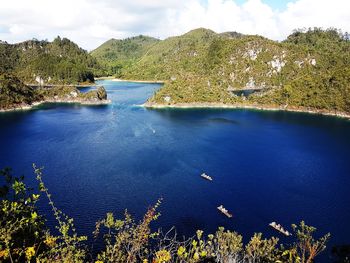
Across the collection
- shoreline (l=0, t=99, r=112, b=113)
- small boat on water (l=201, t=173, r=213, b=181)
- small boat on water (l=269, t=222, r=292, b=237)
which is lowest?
small boat on water (l=269, t=222, r=292, b=237)

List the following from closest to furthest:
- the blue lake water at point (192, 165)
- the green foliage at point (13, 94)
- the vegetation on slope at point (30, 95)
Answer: the blue lake water at point (192, 165), the green foliage at point (13, 94), the vegetation on slope at point (30, 95)

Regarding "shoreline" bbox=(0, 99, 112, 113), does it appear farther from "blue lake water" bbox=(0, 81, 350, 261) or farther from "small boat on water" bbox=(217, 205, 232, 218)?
"small boat on water" bbox=(217, 205, 232, 218)

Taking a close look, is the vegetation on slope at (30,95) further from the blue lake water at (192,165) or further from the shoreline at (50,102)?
the blue lake water at (192,165)

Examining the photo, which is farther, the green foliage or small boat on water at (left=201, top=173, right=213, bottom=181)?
the green foliage

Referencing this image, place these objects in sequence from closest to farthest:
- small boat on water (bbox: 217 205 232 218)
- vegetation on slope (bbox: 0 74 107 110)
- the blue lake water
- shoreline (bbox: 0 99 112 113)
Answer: small boat on water (bbox: 217 205 232 218) < the blue lake water < vegetation on slope (bbox: 0 74 107 110) < shoreline (bbox: 0 99 112 113)

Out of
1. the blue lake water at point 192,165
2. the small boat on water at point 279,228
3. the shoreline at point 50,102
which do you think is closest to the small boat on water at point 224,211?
the blue lake water at point 192,165

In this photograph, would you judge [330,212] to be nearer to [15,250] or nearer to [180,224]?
[180,224]

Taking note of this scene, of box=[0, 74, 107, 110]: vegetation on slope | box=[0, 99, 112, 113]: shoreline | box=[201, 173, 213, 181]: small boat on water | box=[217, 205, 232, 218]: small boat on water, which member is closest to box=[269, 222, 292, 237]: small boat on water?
box=[217, 205, 232, 218]: small boat on water

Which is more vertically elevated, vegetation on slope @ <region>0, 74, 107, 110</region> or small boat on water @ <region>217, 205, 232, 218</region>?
vegetation on slope @ <region>0, 74, 107, 110</region>

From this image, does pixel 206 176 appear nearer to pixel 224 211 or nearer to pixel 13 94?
pixel 224 211

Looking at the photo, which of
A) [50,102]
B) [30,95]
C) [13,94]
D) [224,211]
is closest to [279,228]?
[224,211]
